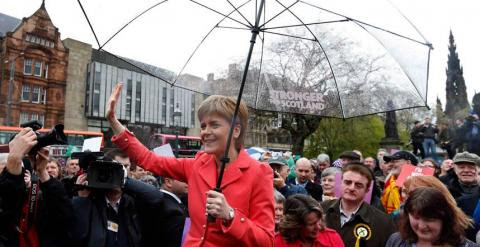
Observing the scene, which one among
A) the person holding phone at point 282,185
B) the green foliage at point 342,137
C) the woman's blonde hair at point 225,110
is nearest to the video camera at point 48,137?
the woman's blonde hair at point 225,110

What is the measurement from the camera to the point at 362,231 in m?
3.71

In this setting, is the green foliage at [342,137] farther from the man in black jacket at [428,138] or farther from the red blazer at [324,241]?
the red blazer at [324,241]

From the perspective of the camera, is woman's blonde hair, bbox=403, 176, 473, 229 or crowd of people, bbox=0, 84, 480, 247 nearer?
crowd of people, bbox=0, 84, 480, 247

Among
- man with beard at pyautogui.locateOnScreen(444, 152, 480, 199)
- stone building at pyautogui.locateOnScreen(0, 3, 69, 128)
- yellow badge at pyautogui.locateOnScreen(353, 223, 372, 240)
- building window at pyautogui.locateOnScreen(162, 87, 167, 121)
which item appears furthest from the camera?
building window at pyautogui.locateOnScreen(162, 87, 167, 121)

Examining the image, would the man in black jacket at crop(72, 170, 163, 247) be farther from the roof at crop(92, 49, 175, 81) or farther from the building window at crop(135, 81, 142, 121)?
the building window at crop(135, 81, 142, 121)

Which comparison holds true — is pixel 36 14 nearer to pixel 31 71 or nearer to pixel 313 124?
pixel 31 71

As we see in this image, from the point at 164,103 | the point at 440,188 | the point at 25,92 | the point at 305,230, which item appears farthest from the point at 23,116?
the point at 440,188

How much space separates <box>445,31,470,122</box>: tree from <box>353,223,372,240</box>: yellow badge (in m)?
88.6

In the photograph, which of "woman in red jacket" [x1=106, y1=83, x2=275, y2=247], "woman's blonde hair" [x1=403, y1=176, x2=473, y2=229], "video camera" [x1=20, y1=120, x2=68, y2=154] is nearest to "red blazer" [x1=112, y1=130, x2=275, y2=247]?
"woman in red jacket" [x1=106, y1=83, x2=275, y2=247]

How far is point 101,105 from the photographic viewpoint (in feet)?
159

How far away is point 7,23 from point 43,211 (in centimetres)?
4887

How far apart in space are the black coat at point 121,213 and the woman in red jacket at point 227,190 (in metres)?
0.68

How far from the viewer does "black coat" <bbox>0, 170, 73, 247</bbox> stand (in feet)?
8.39

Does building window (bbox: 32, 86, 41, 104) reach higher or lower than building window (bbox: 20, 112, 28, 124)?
higher
